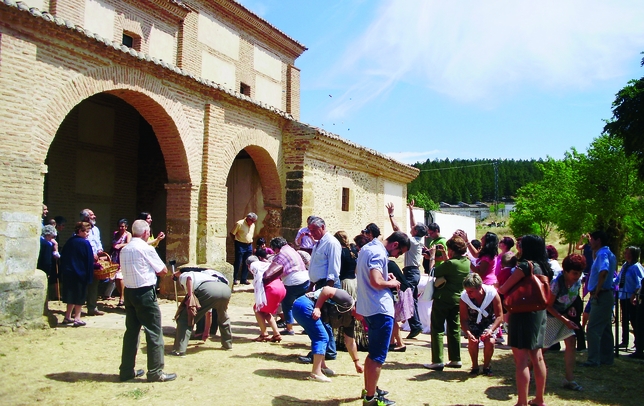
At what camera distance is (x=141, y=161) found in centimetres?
1435

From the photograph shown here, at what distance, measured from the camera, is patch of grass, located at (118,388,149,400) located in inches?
179

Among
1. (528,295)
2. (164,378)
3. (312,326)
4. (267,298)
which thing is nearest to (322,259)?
(312,326)

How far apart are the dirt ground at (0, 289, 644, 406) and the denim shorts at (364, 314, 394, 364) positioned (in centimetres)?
65

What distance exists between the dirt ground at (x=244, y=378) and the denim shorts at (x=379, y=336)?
653 millimetres

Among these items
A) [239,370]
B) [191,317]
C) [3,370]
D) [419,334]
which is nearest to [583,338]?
[419,334]

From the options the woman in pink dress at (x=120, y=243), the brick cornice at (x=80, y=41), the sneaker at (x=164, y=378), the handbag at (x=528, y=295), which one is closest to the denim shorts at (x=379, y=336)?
the handbag at (x=528, y=295)

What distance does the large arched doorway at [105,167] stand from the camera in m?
12.3

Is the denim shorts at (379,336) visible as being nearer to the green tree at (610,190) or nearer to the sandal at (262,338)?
the sandal at (262,338)

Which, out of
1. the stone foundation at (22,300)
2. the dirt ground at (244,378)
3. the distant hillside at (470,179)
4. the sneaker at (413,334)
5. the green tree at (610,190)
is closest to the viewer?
the dirt ground at (244,378)

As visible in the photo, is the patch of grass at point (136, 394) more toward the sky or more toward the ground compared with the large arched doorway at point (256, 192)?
Result: more toward the ground

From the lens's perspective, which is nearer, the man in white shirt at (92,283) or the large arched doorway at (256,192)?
the man in white shirt at (92,283)

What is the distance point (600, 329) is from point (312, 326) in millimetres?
3746

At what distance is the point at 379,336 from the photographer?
4.38m

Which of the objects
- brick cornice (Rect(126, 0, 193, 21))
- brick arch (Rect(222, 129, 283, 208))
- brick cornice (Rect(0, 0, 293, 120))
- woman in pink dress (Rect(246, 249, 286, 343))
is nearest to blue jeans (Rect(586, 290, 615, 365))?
woman in pink dress (Rect(246, 249, 286, 343))
